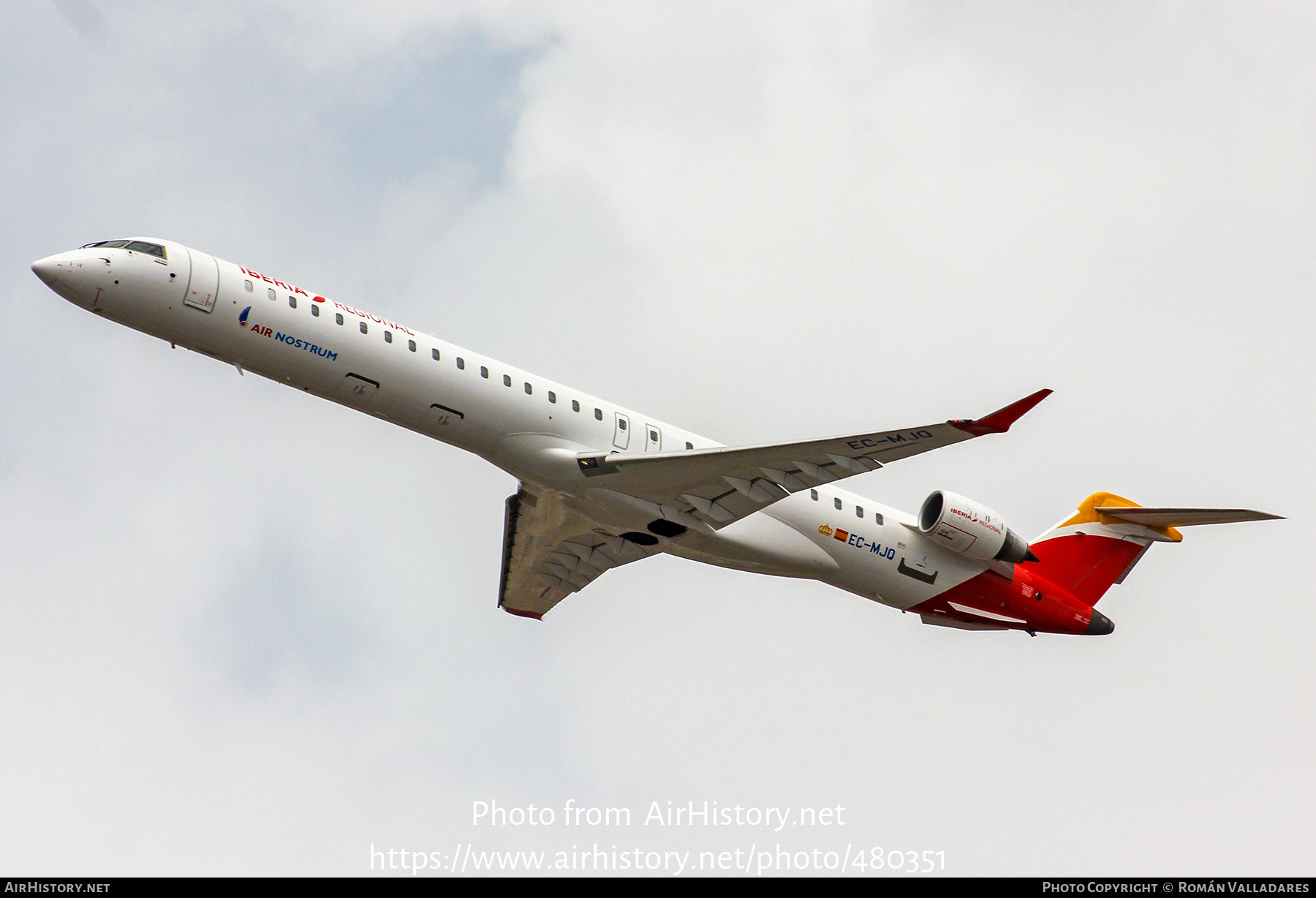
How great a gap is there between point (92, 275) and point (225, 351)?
2220 millimetres

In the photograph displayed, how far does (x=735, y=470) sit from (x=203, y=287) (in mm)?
9064

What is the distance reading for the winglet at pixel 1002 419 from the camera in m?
18.4

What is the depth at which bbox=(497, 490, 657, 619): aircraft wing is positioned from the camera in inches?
979

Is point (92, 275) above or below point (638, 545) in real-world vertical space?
above

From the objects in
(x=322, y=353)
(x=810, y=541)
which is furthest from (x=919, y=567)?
(x=322, y=353)

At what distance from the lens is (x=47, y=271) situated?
1964 centimetres

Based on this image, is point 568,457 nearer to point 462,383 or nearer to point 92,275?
point 462,383

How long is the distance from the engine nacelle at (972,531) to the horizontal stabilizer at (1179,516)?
3.29m

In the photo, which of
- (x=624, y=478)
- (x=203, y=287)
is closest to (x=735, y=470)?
(x=624, y=478)

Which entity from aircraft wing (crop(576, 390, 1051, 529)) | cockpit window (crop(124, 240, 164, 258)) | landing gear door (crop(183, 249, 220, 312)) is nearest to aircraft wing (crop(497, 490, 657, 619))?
aircraft wing (crop(576, 390, 1051, 529))

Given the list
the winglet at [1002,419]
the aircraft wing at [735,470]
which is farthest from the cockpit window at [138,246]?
the winglet at [1002,419]

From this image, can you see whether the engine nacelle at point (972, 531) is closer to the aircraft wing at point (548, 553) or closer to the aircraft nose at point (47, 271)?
the aircraft wing at point (548, 553)

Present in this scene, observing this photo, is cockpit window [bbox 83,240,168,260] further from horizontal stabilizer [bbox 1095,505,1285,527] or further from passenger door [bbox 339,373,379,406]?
horizontal stabilizer [bbox 1095,505,1285,527]
